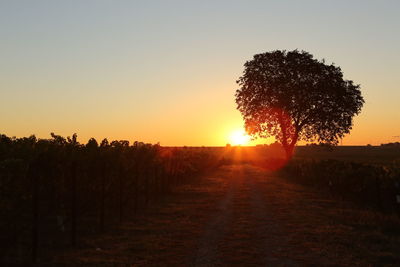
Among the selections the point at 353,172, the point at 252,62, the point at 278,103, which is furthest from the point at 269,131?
the point at 353,172

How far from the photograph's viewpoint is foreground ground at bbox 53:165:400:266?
37.7 ft

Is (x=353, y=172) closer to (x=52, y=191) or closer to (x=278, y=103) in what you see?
(x=52, y=191)

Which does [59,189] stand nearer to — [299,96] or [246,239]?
[246,239]

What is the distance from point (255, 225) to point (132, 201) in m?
Answer: 10.2

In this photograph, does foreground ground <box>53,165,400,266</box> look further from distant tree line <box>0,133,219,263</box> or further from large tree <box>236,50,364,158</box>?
large tree <box>236,50,364,158</box>

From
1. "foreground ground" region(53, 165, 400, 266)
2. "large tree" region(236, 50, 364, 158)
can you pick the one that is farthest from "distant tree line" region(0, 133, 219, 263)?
"large tree" region(236, 50, 364, 158)

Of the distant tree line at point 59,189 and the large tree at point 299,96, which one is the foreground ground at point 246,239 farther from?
the large tree at point 299,96

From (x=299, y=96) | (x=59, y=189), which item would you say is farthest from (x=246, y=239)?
(x=299, y=96)

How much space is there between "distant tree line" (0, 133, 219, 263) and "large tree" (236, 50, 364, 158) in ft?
99.1

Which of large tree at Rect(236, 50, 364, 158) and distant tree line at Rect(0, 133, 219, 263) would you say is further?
large tree at Rect(236, 50, 364, 158)

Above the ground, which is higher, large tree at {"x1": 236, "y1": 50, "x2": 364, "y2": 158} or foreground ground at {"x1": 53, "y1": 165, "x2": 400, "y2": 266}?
large tree at {"x1": 236, "y1": 50, "x2": 364, "y2": 158}

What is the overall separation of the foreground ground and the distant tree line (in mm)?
1089

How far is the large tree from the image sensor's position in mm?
53219

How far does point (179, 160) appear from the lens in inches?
1569
